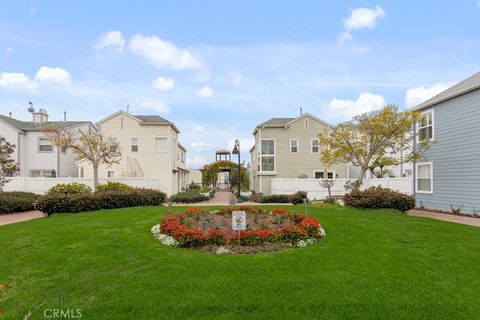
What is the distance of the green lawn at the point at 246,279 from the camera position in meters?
3.56

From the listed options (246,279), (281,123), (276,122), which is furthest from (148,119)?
(246,279)

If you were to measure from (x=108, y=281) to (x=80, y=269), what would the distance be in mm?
875

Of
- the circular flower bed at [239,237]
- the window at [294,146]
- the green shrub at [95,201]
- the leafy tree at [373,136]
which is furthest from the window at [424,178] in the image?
the green shrub at [95,201]

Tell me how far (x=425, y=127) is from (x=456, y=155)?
8.20ft

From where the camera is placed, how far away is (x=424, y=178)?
14734 millimetres

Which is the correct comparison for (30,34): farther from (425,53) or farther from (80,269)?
(425,53)

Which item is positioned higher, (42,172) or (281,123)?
(281,123)

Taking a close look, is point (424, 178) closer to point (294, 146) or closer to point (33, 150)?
point (294, 146)

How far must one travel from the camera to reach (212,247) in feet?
19.6

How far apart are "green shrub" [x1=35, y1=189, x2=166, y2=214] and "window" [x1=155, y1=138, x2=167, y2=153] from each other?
284 inches

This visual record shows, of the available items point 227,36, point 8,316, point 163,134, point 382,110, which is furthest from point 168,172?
point 8,316

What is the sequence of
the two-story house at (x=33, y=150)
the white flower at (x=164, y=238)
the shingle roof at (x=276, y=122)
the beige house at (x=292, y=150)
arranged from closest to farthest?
the white flower at (x=164, y=238) < the two-story house at (x=33, y=150) < the beige house at (x=292, y=150) < the shingle roof at (x=276, y=122)

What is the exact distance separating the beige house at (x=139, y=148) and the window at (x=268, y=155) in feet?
25.1

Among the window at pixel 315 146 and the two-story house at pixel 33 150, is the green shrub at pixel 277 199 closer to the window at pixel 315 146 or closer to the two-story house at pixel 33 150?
the window at pixel 315 146
